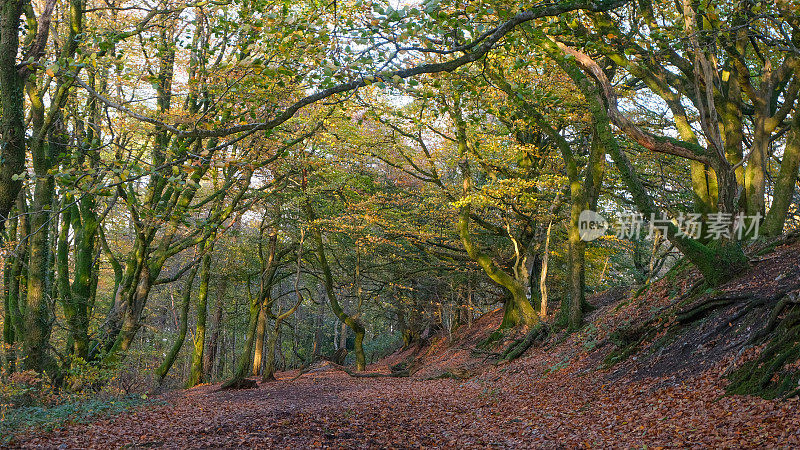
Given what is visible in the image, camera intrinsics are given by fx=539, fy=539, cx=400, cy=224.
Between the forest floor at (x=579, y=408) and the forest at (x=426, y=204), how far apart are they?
0.21ft

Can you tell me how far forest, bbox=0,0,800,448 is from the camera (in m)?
6.09

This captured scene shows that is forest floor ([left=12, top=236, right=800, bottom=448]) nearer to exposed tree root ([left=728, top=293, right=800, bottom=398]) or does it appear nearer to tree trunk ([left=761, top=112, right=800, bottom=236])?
exposed tree root ([left=728, top=293, right=800, bottom=398])

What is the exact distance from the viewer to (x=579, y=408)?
848cm

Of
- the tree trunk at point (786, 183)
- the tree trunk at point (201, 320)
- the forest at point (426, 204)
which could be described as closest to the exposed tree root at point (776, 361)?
the forest at point (426, 204)

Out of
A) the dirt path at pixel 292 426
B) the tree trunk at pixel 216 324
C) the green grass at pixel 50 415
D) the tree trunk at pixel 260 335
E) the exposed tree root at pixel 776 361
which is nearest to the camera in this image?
the exposed tree root at pixel 776 361

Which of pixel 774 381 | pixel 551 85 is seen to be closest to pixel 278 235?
pixel 551 85

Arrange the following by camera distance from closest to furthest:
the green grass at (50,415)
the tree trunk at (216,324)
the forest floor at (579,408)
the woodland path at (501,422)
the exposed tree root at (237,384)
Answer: the woodland path at (501,422) → the forest floor at (579,408) → the green grass at (50,415) → the exposed tree root at (237,384) → the tree trunk at (216,324)

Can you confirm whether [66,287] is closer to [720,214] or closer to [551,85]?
[551,85]

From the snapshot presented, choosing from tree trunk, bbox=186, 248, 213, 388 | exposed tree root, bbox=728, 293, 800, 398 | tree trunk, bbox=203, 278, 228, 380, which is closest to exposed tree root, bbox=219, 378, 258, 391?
tree trunk, bbox=186, 248, 213, 388

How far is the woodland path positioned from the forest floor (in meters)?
0.02

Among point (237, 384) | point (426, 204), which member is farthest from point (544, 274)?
point (237, 384)

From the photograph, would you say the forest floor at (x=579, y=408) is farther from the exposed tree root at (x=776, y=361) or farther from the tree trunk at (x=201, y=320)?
the tree trunk at (x=201, y=320)

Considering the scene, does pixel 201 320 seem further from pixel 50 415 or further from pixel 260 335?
pixel 50 415

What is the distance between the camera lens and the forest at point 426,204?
609cm
